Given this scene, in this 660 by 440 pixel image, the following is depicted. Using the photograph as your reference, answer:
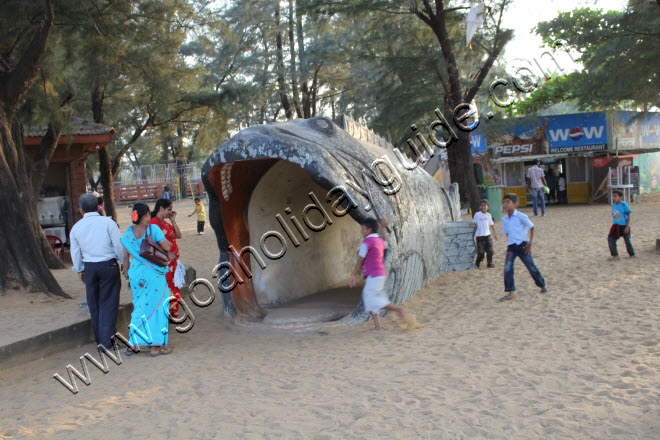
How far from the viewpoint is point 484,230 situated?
9461 mm

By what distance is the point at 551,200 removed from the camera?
872 inches

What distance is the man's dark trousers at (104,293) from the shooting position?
5.43 meters

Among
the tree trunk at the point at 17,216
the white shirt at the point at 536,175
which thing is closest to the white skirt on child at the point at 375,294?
the tree trunk at the point at 17,216

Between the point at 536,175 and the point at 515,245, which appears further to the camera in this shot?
the point at 536,175

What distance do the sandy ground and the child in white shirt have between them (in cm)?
239

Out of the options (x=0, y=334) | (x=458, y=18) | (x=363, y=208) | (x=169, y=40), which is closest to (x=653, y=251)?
(x=363, y=208)

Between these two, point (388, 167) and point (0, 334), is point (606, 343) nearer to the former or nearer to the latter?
point (388, 167)

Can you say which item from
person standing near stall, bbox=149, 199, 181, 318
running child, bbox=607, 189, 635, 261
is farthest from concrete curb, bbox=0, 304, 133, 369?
running child, bbox=607, 189, 635, 261

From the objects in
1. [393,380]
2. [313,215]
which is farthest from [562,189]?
[393,380]

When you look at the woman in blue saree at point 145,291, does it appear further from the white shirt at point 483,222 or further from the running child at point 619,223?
the running child at point 619,223

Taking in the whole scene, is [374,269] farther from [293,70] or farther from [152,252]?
[293,70]

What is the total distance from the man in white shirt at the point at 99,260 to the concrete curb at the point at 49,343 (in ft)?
1.64

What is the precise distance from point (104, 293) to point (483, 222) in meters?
6.36

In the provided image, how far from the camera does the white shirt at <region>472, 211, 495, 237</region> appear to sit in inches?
369
